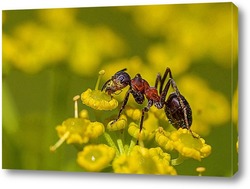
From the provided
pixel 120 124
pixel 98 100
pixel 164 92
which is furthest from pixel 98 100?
pixel 164 92

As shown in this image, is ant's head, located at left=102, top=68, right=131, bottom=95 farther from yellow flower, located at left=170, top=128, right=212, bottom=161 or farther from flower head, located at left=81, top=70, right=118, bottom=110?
yellow flower, located at left=170, top=128, right=212, bottom=161

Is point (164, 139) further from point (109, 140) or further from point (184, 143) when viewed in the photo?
point (109, 140)

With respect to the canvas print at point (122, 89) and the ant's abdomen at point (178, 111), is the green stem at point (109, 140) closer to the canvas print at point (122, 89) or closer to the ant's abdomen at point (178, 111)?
the canvas print at point (122, 89)

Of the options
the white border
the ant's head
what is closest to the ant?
the ant's head

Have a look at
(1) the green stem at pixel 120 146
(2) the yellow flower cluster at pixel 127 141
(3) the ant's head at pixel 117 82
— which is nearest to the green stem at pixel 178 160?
(2) the yellow flower cluster at pixel 127 141

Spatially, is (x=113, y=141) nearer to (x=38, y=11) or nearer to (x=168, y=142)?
(x=168, y=142)

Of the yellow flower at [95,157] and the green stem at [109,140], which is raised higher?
the green stem at [109,140]

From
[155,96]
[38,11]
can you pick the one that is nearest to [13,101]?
[38,11]
